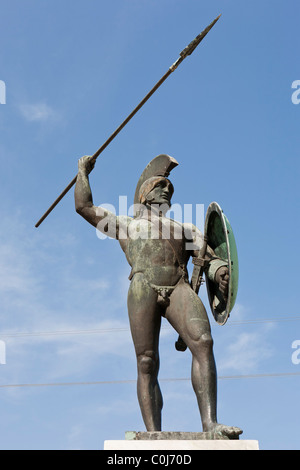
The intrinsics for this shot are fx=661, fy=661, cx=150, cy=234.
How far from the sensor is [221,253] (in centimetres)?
825

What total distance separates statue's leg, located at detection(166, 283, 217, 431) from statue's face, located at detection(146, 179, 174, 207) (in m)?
1.24

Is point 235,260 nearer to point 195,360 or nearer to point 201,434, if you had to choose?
point 195,360

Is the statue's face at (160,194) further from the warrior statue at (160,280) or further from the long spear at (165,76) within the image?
the long spear at (165,76)

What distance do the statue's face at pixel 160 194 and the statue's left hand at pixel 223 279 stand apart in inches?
47.4

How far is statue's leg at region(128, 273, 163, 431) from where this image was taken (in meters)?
7.29

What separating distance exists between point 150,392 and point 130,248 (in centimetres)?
180

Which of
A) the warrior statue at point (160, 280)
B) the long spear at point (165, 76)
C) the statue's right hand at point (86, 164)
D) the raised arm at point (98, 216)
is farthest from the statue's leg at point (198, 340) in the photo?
the long spear at point (165, 76)

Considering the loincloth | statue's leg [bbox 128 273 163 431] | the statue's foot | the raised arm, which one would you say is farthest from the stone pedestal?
the raised arm

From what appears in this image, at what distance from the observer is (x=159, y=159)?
879 centimetres

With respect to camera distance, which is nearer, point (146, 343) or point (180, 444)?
point (180, 444)

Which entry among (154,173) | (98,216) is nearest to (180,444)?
(98,216)

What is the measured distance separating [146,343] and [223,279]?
1.20m

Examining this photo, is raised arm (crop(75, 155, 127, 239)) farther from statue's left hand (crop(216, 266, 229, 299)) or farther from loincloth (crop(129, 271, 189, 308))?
statue's left hand (crop(216, 266, 229, 299))

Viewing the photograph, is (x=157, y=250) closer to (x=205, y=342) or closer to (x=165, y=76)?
(x=205, y=342)
